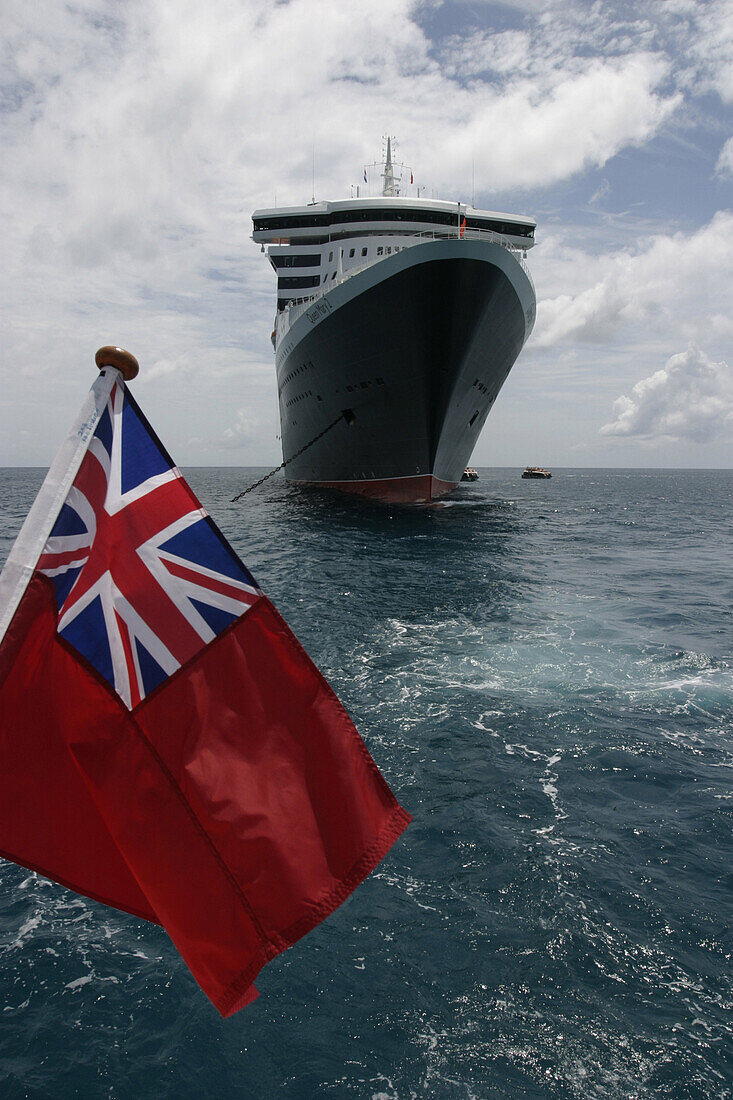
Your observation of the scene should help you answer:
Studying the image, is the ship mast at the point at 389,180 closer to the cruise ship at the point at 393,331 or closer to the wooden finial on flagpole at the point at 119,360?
the cruise ship at the point at 393,331

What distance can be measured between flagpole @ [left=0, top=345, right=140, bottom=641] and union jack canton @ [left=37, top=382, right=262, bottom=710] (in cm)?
6

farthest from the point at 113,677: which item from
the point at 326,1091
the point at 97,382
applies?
the point at 326,1091

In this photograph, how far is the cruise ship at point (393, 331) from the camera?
27953 mm

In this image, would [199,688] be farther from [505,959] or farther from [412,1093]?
[505,959]

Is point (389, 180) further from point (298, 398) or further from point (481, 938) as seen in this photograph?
point (481, 938)

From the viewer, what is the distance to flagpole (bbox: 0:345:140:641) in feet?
9.59

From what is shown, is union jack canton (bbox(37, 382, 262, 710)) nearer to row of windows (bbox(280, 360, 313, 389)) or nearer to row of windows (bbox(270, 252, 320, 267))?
row of windows (bbox(280, 360, 313, 389))

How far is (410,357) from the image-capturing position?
96.6ft

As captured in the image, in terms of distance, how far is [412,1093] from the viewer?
4.09 metres

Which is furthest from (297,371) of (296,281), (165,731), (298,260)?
(165,731)

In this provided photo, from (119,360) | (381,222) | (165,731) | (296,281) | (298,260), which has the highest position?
(381,222)

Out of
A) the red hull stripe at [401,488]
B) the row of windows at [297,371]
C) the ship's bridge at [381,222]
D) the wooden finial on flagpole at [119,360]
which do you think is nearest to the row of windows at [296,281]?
the ship's bridge at [381,222]

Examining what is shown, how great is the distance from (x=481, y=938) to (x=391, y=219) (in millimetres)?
41820

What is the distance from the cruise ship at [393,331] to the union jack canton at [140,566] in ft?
87.3
